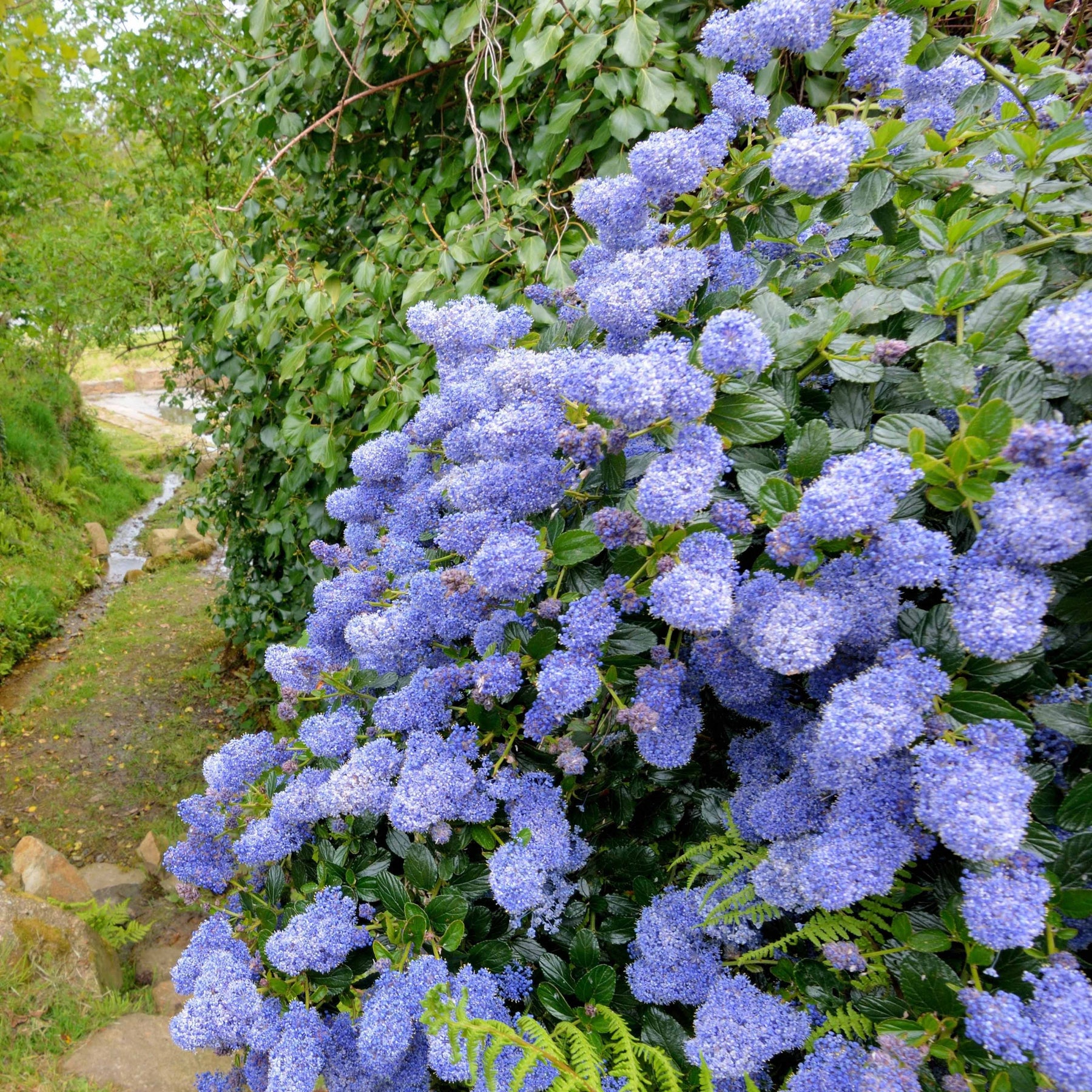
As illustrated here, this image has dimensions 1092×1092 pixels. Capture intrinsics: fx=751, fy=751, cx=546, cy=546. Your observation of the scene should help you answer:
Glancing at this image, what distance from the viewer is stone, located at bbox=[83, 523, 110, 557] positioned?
917 cm

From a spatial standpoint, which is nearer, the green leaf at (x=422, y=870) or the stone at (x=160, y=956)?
the green leaf at (x=422, y=870)

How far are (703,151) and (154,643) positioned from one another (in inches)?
286

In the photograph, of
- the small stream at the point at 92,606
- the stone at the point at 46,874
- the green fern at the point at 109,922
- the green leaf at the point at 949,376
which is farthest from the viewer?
the small stream at the point at 92,606

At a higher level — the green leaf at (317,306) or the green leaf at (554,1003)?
the green leaf at (317,306)

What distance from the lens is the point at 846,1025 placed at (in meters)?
0.97

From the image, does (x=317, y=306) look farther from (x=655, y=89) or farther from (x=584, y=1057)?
(x=584, y=1057)

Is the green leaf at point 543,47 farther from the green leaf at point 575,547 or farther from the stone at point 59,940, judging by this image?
the stone at point 59,940

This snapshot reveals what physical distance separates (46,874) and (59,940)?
0.80 m

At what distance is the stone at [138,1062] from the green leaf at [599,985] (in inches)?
79.8

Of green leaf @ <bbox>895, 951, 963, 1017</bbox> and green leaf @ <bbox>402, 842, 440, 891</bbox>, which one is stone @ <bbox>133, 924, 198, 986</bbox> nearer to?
green leaf @ <bbox>402, 842, 440, 891</bbox>

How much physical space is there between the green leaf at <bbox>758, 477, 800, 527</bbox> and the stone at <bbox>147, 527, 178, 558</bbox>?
381 inches

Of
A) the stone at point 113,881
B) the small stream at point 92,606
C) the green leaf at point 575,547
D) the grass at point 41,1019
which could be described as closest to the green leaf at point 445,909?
the green leaf at point 575,547

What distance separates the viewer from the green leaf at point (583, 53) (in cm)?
187

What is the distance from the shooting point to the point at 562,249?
2.05m
